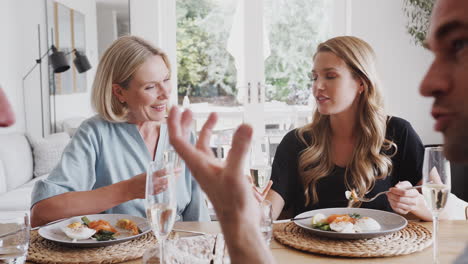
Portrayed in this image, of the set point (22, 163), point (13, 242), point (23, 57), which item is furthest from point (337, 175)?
point (23, 57)

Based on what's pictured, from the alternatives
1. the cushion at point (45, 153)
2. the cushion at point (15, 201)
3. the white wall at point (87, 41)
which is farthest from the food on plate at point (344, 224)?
the white wall at point (87, 41)

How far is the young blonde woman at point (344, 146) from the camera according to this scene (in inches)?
79.7

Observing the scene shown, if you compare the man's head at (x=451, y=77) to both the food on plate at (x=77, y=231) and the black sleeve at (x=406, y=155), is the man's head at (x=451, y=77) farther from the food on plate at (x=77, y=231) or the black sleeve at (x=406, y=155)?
the black sleeve at (x=406, y=155)

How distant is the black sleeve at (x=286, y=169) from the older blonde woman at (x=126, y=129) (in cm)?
31

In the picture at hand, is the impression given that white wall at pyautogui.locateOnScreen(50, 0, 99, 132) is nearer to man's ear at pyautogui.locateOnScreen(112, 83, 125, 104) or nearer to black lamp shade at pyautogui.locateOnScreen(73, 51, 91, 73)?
black lamp shade at pyautogui.locateOnScreen(73, 51, 91, 73)

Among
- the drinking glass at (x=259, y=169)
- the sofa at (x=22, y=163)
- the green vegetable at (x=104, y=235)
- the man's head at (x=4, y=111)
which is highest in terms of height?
the man's head at (x=4, y=111)

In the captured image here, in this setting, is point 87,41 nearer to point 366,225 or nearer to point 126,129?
point 126,129

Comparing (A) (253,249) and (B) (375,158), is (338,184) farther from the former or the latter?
(A) (253,249)

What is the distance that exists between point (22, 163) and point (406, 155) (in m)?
3.25

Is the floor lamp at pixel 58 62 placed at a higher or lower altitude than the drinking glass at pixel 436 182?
higher

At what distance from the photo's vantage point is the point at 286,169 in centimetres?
211

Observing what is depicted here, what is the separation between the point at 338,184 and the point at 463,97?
160cm

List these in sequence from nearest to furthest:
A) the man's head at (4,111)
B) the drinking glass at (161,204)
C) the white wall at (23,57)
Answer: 1. the man's head at (4,111)
2. the drinking glass at (161,204)
3. the white wall at (23,57)

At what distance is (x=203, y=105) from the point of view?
5750 mm
